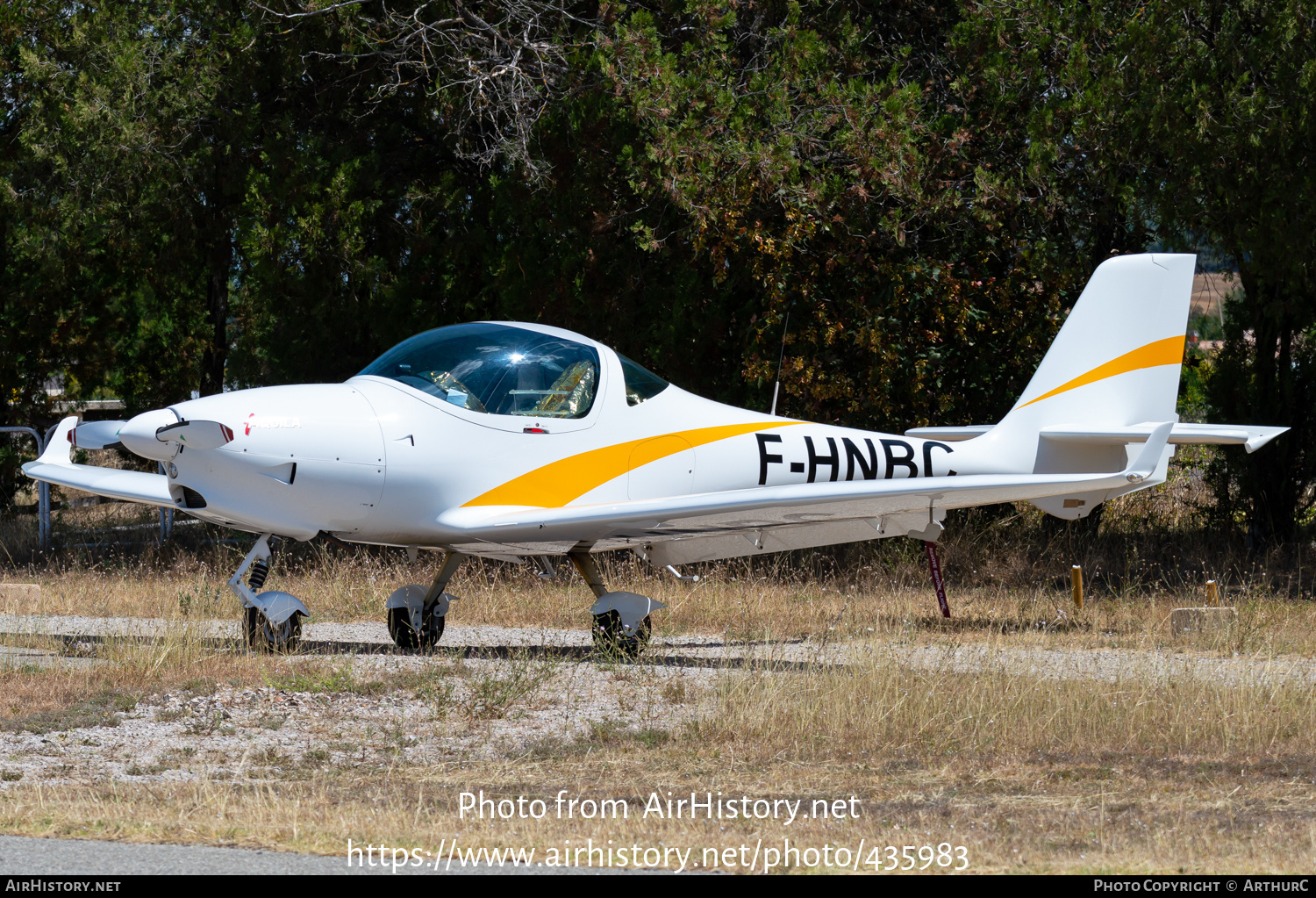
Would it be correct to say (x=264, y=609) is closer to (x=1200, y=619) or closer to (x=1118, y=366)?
(x=1118, y=366)

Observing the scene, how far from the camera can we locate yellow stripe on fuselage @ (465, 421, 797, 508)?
8.74m

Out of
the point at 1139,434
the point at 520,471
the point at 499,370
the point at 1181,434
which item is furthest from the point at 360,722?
the point at 1139,434

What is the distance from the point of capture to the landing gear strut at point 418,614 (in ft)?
30.9

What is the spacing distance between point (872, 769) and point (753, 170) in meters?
8.72

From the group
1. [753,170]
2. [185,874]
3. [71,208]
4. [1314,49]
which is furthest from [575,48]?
[185,874]

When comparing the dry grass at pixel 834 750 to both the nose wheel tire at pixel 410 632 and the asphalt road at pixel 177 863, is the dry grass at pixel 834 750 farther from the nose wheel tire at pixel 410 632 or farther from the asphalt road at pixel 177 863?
the nose wheel tire at pixel 410 632

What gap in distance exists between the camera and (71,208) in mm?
15406

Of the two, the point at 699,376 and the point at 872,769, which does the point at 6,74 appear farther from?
the point at 872,769

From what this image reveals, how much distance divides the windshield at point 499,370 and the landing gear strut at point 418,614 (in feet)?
4.28


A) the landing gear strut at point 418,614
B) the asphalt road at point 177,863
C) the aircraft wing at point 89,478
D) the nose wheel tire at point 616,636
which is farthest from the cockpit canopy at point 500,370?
the asphalt road at point 177,863

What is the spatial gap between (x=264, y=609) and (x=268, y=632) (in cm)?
17

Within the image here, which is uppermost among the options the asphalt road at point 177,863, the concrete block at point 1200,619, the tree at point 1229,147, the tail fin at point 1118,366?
the tree at point 1229,147

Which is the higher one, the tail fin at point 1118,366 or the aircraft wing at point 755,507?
the tail fin at point 1118,366

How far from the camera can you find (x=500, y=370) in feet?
28.7
